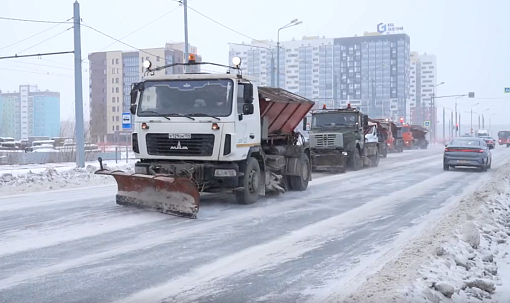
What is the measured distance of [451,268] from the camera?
6.51 metres

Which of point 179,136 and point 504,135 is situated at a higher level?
point 504,135

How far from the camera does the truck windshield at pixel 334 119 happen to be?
77.4 feet

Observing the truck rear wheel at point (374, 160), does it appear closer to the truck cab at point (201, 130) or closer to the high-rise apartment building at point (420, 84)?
the truck cab at point (201, 130)

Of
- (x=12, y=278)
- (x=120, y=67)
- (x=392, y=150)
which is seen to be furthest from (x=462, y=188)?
(x=120, y=67)

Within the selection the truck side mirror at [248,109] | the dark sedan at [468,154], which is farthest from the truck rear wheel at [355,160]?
the truck side mirror at [248,109]

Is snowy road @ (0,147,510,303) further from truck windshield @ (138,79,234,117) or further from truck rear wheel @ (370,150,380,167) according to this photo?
truck rear wheel @ (370,150,380,167)

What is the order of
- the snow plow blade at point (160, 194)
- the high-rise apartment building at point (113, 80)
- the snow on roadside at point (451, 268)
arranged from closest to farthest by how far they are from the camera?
the snow on roadside at point (451, 268) < the snow plow blade at point (160, 194) < the high-rise apartment building at point (113, 80)

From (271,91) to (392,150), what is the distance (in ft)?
110

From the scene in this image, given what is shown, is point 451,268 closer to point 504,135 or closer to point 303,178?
point 303,178

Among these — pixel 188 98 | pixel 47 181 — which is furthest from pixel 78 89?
pixel 188 98

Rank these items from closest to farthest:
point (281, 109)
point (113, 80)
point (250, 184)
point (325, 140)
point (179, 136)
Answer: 1. point (179, 136)
2. point (250, 184)
3. point (281, 109)
4. point (325, 140)
5. point (113, 80)

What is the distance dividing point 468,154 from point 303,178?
1103 cm

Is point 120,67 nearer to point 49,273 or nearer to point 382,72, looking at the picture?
point 382,72

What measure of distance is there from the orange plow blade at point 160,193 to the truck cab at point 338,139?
11032mm
